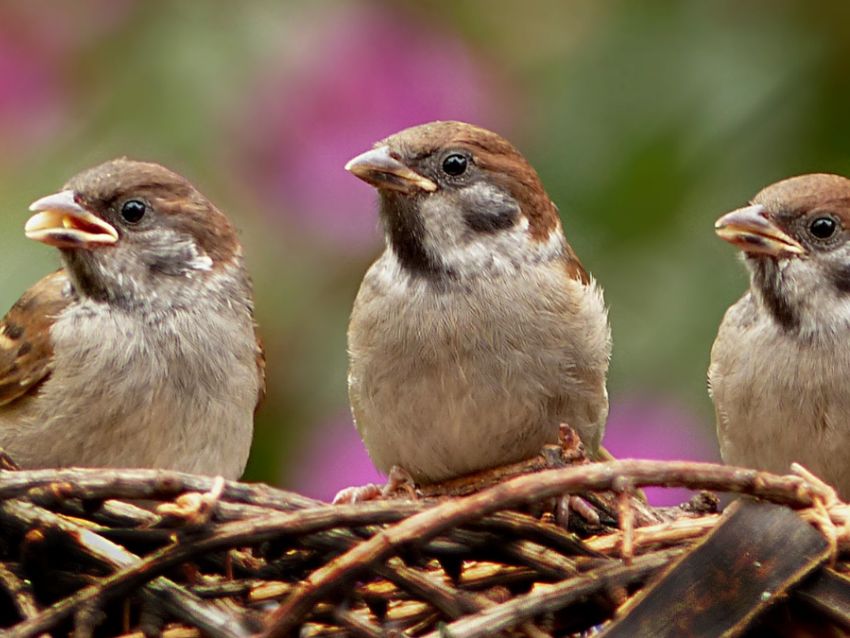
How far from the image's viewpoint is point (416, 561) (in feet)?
6.51

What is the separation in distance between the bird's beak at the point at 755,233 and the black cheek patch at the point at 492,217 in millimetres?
452

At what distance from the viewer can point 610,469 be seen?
6.42 ft

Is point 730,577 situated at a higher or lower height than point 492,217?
lower

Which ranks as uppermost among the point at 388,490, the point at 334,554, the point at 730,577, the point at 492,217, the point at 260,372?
the point at 492,217

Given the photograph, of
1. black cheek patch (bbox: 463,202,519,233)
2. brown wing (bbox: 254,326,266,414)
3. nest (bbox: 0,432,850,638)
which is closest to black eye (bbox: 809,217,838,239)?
black cheek patch (bbox: 463,202,519,233)

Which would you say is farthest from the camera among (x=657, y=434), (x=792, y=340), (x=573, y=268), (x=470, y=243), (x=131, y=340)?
(x=657, y=434)

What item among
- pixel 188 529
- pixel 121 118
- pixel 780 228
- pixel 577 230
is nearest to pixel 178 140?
pixel 121 118

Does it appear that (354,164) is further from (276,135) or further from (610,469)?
(610,469)

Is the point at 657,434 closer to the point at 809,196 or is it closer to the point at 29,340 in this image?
the point at 809,196

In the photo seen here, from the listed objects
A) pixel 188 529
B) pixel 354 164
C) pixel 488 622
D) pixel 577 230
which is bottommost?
pixel 488 622

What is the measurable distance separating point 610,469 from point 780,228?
1.30 m

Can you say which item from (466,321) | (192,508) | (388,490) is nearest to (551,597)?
(192,508)

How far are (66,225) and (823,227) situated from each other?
147cm

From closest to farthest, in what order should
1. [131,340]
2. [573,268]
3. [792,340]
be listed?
[131,340] → [792,340] → [573,268]
